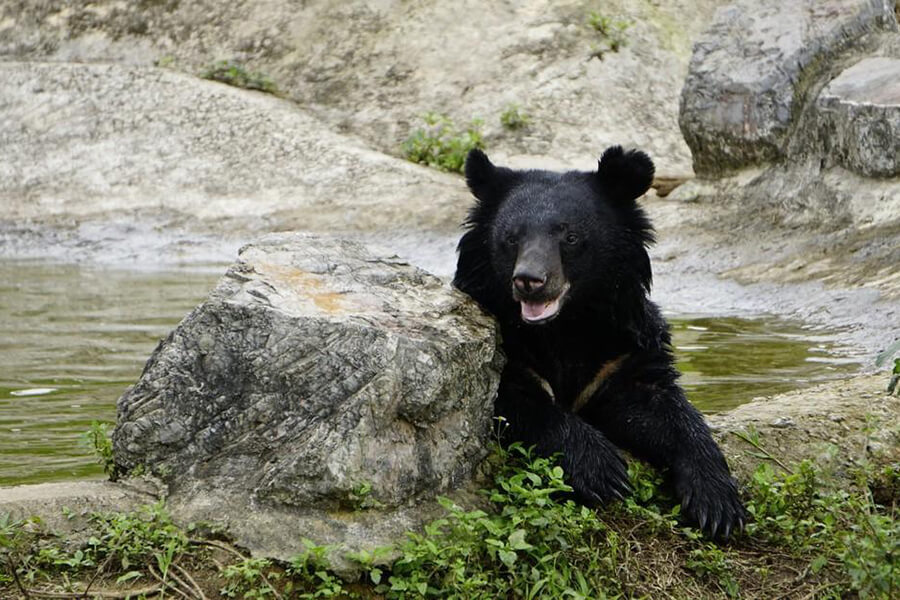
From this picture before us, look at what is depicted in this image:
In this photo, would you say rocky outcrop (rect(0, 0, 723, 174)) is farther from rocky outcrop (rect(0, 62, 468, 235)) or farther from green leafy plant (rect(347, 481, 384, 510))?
green leafy plant (rect(347, 481, 384, 510))

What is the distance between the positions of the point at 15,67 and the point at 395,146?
15.1 feet

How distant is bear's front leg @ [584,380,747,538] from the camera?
167 inches

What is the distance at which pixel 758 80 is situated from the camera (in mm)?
11086

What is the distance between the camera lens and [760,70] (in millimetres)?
11133

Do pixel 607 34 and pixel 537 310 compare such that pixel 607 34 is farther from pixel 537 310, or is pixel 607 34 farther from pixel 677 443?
pixel 677 443

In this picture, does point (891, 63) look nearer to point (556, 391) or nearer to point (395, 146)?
point (395, 146)

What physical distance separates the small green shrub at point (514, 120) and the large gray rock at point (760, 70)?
2.47 meters

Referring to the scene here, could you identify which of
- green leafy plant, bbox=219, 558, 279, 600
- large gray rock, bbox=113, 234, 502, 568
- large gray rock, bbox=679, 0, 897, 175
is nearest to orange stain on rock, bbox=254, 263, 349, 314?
large gray rock, bbox=113, 234, 502, 568

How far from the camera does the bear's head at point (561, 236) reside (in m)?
4.66

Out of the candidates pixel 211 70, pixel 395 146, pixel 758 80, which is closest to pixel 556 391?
pixel 758 80

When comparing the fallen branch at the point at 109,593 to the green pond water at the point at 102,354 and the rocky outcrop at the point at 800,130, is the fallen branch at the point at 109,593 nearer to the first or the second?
the green pond water at the point at 102,354

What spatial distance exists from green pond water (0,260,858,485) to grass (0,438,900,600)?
2.55 feet

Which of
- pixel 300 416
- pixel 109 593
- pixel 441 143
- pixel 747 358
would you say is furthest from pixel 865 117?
pixel 109 593

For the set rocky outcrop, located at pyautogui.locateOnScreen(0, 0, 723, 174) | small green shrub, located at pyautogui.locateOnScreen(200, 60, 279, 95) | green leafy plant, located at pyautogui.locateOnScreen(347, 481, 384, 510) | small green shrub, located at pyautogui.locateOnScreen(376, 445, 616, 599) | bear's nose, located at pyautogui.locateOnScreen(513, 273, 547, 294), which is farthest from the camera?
small green shrub, located at pyautogui.locateOnScreen(200, 60, 279, 95)
